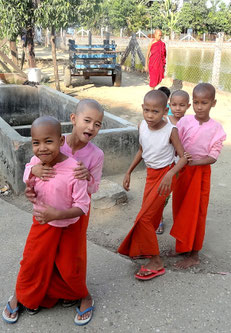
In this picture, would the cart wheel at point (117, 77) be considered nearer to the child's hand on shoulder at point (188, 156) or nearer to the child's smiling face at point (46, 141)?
the child's hand on shoulder at point (188, 156)

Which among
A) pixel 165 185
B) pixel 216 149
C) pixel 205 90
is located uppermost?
pixel 205 90

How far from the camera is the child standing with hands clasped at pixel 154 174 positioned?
7.97 ft

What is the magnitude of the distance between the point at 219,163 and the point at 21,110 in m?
4.41

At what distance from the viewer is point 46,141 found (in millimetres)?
1793

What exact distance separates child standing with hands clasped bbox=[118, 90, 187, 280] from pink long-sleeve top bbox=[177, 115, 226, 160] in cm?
19

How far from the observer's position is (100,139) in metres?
4.49

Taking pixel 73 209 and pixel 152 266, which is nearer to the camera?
pixel 73 209

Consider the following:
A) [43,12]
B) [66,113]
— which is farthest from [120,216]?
[43,12]

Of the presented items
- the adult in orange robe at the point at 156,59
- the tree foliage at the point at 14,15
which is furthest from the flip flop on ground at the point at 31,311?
the adult in orange robe at the point at 156,59

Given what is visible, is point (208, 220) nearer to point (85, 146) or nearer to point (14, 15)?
point (85, 146)

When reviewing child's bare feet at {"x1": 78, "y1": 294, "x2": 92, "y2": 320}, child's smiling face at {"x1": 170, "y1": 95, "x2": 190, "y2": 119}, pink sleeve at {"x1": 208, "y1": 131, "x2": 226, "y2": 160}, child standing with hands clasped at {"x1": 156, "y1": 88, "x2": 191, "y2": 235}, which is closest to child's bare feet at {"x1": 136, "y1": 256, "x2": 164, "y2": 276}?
child's bare feet at {"x1": 78, "y1": 294, "x2": 92, "y2": 320}

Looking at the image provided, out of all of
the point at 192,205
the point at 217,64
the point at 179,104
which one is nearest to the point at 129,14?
the point at 217,64

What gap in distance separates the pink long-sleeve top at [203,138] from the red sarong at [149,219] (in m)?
0.28

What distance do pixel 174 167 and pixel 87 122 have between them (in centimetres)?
77
